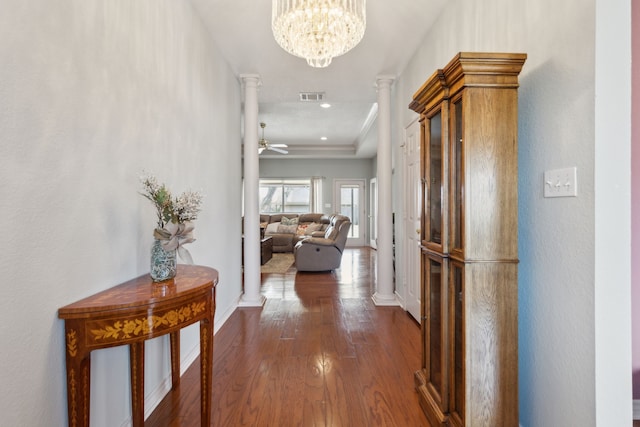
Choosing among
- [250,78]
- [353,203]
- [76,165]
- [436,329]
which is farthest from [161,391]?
[353,203]

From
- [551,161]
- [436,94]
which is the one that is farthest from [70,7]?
[551,161]

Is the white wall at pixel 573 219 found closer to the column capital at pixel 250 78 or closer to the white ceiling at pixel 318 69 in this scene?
the white ceiling at pixel 318 69

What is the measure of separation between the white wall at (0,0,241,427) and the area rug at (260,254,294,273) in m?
3.66

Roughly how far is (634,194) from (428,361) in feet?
4.57

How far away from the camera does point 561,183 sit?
134cm

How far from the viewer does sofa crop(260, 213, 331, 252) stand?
8031 mm

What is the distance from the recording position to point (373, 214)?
9.81 m

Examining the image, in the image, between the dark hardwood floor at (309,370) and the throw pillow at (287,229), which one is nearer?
the dark hardwood floor at (309,370)

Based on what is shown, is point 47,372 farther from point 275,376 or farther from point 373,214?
point 373,214

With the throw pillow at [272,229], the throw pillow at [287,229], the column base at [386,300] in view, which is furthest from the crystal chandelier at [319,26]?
the throw pillow at [272,229]

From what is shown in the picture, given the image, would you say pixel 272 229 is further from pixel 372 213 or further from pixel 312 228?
pixel 372 213

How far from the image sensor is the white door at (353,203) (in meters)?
9.90

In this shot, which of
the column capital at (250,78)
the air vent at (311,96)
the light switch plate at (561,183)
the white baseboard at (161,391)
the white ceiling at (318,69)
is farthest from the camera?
the air vent at (311,96)

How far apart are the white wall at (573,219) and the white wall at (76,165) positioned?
193 centimetres
